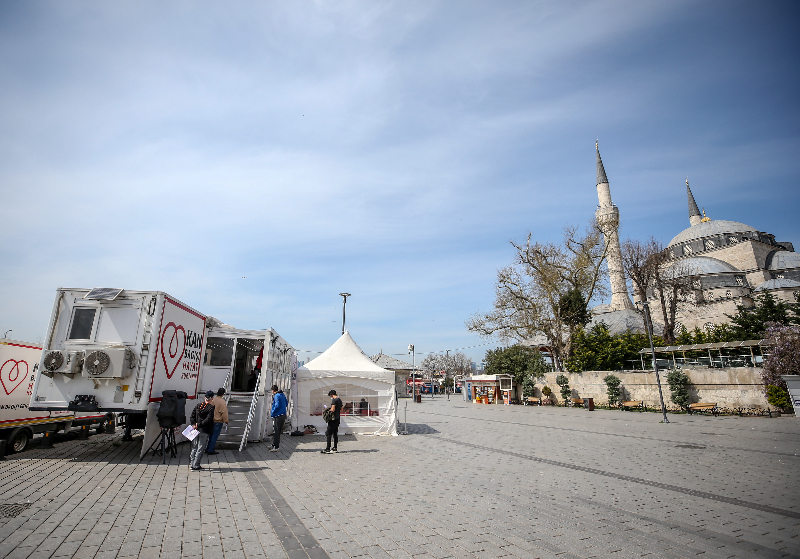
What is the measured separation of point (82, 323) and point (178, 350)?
2208 mm

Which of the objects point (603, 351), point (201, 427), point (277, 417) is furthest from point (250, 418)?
point (603, 351)

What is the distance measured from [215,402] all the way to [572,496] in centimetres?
780

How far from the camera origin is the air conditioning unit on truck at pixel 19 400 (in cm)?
976

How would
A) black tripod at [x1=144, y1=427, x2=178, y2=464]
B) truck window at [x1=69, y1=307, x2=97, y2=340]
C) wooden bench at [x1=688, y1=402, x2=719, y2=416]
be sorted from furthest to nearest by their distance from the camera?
wooden bench at [x1=688, y1=402, x2=719, y2=416] → black tripod at [x1=144, y1=427, x2=178, y2=464] → truck window at [x1=69, y1=307, x2=97, y2=340]

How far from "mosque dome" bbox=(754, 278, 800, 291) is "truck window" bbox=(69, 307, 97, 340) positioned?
2279 inches

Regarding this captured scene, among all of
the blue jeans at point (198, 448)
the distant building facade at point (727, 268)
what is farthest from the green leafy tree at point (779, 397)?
the blue jeans at point (198, 448)

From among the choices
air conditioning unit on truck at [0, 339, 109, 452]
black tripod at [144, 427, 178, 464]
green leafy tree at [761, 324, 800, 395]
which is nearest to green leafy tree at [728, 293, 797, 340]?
green leafy tree at [761, 324, 800, 395]

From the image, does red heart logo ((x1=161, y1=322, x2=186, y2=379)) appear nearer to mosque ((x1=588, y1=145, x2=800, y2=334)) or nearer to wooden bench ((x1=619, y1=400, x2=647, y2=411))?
wooden bench ((x1=619, y1=400, x2=647, y2=411))

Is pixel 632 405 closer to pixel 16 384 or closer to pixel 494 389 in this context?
pixel 494 389

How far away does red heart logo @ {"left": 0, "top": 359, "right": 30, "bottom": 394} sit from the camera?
9883mm

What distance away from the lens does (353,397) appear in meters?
15.6

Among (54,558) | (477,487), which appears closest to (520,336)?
(477,487)

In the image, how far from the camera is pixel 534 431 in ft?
52.8

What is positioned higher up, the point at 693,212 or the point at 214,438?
the point at 693,212
